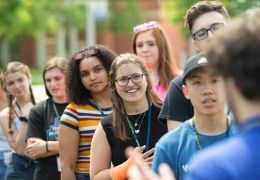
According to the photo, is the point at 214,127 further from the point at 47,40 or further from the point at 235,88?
the point at 47,40

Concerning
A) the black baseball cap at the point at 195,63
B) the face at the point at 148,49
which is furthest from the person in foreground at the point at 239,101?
the face at the point at 148,49

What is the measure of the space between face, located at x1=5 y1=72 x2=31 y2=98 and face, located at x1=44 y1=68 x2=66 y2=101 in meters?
0.71

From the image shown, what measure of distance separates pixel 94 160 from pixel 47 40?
5790 cm

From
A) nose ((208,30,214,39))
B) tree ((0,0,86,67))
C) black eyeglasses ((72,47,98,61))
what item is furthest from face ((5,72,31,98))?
tree ((0,0,86,67))

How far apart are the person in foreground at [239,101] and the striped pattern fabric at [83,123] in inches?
109

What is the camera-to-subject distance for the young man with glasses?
3.61 m

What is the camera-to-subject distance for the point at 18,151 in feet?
19.4

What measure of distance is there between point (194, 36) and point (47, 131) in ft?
6.19

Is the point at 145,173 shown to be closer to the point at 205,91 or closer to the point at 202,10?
the point at 205,91

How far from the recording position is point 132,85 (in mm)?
4082

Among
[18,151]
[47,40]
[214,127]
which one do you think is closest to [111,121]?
[214,127]

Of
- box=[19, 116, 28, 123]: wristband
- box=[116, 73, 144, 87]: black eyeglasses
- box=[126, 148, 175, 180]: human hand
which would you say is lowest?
box=[19, 116, 28, 123]: wristband

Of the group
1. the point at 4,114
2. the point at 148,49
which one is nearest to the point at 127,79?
the point at 148,49

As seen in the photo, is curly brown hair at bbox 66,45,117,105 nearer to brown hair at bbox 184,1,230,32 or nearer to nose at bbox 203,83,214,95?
brown hair at bbox 184,1,230,32
